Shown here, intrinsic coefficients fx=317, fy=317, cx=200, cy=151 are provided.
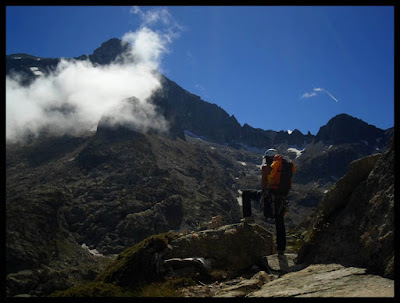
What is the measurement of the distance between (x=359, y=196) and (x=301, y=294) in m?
5.11

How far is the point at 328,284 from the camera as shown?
363 inches

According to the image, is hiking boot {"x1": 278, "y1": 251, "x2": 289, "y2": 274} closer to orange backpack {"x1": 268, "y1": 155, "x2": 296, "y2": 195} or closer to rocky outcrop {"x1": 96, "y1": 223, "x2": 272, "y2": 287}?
rocky outcrop {"x1": 96, "y1": 223, "x2": 272, "y2": 287}

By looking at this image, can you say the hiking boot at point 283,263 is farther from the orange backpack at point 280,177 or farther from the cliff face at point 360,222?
the orange backpack at point 280,177

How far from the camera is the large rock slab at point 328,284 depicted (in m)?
8.13

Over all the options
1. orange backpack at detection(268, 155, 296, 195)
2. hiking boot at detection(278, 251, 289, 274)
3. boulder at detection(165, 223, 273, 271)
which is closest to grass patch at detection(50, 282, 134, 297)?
boulder at detection(165, 223, 273, 271)

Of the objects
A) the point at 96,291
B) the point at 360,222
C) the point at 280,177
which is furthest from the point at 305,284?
the point at 96,291

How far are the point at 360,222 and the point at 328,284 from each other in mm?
3083

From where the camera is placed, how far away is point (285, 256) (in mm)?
13742

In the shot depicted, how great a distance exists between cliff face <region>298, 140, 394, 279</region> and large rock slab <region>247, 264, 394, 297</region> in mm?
426

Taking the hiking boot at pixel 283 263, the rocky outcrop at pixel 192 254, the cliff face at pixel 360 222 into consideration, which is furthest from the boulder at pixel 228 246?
Result: the cliff face at pixel 360 222

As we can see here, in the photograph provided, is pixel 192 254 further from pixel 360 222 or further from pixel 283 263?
pixel 360 222

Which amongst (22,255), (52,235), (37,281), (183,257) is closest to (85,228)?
(52,235)

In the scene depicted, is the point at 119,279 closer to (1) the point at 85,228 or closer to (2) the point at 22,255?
(2) the point at 22,255

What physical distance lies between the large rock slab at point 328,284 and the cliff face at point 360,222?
16.8 inches
